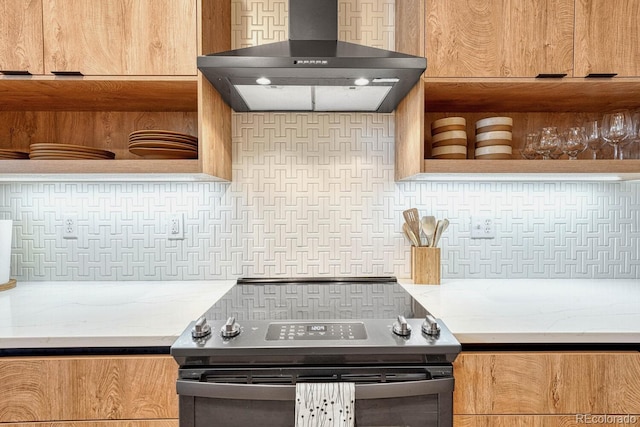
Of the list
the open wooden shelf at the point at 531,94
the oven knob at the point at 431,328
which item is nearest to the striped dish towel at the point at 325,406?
the oven knob at the point at 431,328

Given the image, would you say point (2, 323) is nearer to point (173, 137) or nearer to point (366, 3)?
point (173, 137)

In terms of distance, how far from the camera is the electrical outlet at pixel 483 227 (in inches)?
67.7

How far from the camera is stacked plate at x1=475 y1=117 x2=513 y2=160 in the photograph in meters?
1.44

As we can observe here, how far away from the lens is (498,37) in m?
1.33

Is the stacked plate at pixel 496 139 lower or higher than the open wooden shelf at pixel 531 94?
lower

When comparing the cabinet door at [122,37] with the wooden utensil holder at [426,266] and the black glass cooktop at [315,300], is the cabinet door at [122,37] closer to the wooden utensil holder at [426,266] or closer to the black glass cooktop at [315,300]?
the black glass cooktop at [315,300]

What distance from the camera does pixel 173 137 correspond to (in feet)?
4.51

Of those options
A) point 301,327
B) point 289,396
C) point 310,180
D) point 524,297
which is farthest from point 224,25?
point 524,297

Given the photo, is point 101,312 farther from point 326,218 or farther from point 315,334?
point 326,218

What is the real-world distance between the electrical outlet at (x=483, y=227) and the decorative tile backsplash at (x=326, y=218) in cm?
3

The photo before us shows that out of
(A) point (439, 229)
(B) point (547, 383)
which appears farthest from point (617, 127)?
(B) point (547, 383)

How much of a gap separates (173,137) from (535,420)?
1.45 meters

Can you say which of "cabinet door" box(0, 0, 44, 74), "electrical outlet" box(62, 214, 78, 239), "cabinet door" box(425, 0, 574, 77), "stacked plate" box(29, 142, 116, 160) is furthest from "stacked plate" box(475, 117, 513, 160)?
"electrical outlet" box(62, 214, 78, 239)

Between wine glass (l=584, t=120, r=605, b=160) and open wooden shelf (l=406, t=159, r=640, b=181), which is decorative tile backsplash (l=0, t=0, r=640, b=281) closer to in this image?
wine glass (l=584, t=120, r=605, b=160)
